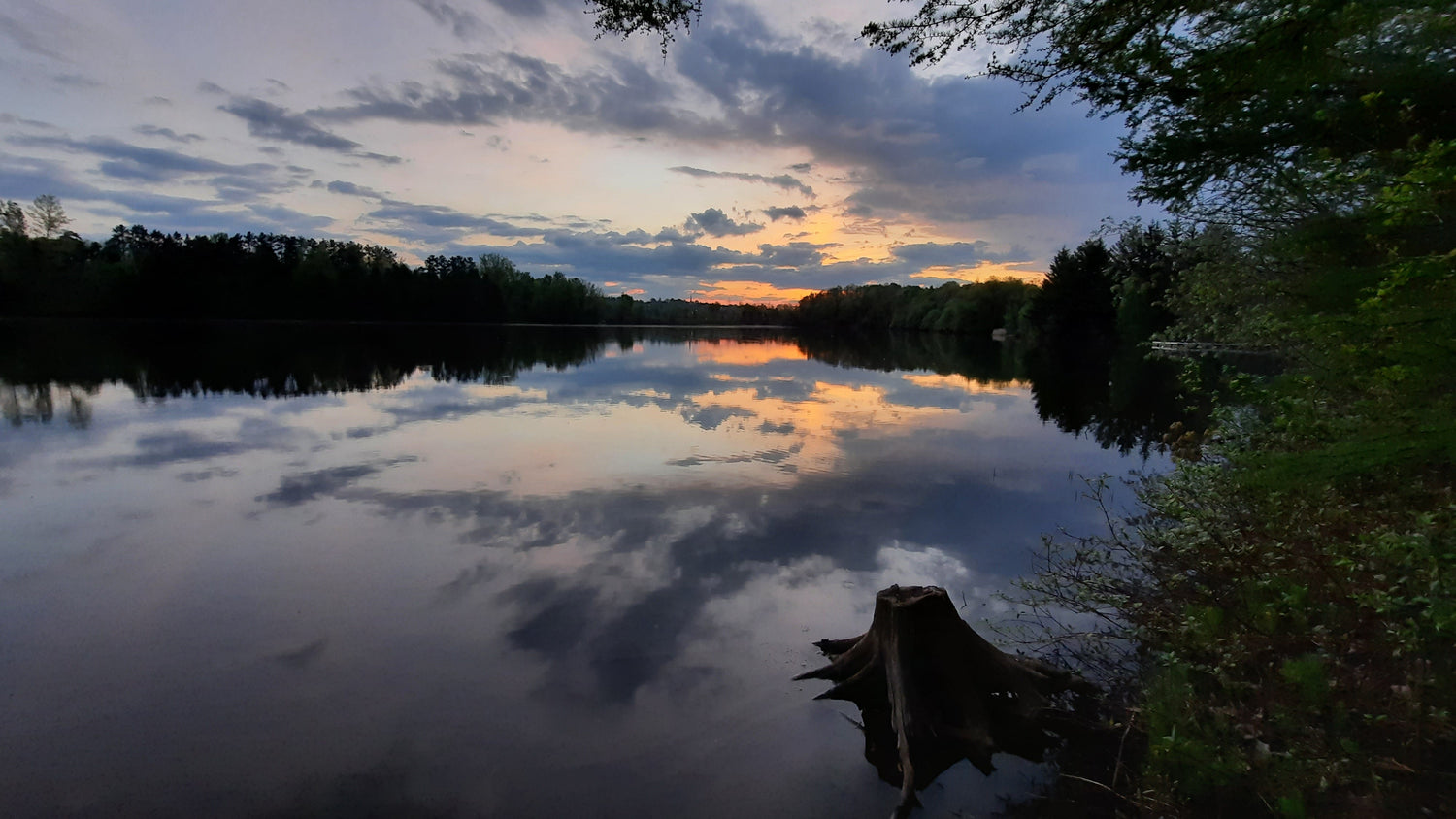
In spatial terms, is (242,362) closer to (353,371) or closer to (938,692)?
(353,371)

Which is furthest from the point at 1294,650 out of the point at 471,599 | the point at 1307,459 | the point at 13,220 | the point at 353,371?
the point at 13,220

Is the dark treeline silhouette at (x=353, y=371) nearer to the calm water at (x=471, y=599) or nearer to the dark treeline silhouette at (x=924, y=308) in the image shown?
the calm water at (x=471, y=599)

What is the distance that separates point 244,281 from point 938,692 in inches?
4437

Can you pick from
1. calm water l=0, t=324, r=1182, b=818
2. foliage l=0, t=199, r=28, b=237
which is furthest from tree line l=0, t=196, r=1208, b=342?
calm water l=0, t=324, r=1182, b=818

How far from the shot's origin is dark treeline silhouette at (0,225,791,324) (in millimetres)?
74000

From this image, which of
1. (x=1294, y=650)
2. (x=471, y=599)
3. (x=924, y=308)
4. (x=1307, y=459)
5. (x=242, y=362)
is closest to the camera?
Answer: (x=1307, y=459)

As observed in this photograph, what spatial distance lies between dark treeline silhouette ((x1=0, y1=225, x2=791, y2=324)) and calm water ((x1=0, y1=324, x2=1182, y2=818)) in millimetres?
81466

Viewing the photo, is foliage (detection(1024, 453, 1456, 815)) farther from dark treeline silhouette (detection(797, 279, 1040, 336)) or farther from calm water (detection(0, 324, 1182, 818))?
dark treeline silhouette (detection(797, 279, 1040, 336))

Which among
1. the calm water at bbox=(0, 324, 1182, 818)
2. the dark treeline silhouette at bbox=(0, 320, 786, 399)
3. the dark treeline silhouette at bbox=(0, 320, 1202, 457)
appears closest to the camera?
the calm water at bbox=(0, 324, 1182, 818)

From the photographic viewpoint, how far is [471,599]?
26.4 feet

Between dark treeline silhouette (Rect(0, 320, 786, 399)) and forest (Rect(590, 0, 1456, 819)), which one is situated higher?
forest (Rect(590, 0, 1456, 819))

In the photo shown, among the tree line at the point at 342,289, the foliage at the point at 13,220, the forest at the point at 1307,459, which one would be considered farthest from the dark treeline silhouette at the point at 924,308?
the foliage at the point at 13,220

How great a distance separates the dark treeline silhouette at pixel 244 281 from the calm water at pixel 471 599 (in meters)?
81.5

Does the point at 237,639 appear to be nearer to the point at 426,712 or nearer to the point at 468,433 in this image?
the point at 426,712
